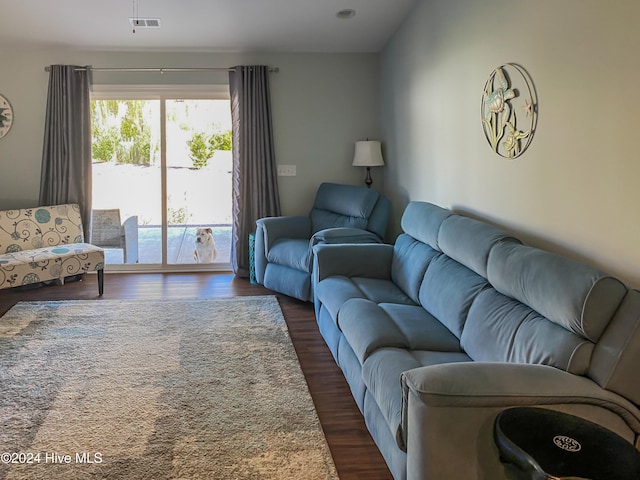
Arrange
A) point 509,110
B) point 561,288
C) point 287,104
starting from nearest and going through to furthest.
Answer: point 561,288
point 509,110
point 287,104

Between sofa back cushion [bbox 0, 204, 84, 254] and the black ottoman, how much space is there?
4764mm

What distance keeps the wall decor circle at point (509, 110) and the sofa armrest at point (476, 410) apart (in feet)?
4.64

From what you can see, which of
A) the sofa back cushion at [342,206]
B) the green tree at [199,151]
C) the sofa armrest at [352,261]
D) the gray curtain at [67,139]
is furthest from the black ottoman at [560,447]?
the gray curtain at [67,139]

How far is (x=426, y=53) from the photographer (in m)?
4.13

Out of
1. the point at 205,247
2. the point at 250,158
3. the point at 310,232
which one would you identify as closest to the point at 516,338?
the point at 310,232

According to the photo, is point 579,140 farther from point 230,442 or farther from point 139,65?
point 139,65

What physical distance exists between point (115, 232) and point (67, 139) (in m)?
1.07

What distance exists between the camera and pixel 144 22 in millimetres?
4465

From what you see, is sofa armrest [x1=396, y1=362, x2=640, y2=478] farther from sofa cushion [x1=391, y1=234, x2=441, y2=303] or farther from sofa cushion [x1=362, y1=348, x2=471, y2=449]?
sofa cushion [x1=391, y1=234, x2=441, y2=303]

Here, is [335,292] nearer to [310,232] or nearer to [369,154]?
[310,232]

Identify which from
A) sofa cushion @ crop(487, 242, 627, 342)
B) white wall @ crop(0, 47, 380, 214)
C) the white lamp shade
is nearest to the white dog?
white wall @ crop(0, 47, 380, 214)

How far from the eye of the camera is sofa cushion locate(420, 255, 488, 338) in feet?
8.55

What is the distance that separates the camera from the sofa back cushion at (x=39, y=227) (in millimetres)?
4984

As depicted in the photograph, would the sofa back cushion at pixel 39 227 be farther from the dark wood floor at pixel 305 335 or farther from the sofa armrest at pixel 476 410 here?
the sofa armrest at pixel 476 410
